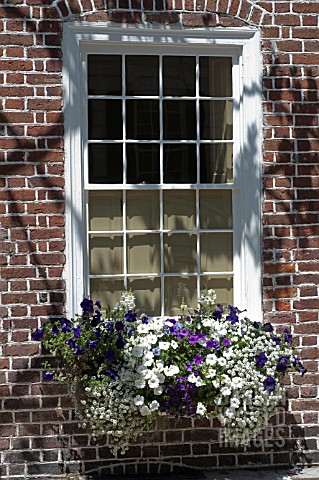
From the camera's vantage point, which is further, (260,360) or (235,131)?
(235,131)

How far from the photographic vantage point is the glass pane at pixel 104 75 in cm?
553

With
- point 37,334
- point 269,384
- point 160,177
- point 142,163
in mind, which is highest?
point 142,163

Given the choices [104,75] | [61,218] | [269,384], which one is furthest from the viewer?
[104,75]

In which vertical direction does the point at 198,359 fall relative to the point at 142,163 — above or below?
below

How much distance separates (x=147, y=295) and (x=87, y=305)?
0.59m

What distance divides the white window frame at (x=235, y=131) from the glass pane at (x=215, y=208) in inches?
2.1

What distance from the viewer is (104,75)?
18.2 ft

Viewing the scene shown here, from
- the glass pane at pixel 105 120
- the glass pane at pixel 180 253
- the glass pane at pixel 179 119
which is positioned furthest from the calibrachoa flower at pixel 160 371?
the glass pane at pixel 179 119

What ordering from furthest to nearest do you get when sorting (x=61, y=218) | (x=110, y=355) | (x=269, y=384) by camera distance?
(x=61, y=218) → (x=269, y=384) → (x=110, y=355)

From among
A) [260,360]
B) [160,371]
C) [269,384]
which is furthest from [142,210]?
[269,384]

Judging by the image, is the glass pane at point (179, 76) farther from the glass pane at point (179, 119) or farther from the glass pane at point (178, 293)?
the glass pane at point (178, 293)

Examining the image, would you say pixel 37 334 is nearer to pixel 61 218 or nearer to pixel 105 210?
pixel 61 218

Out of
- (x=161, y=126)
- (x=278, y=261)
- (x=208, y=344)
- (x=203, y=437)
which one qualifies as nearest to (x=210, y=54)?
(x=161, y=126)

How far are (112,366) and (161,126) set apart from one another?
171 cm
